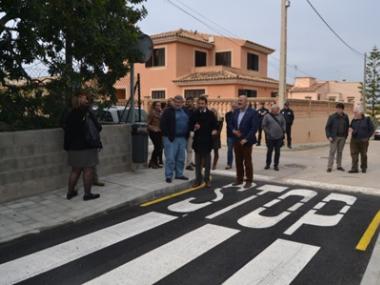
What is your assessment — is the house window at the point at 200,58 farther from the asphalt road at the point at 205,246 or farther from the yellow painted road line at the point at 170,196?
the asphalt road at the point at 205,246

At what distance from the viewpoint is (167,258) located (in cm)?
422

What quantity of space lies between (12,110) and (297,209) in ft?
17.7

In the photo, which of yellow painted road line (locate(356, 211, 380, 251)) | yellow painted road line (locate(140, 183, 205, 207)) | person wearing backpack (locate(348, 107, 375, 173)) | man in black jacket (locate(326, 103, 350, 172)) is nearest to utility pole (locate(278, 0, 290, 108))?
person wearing backpack (locate(348, 107, 375, 173))

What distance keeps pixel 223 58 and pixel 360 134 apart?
20122mm

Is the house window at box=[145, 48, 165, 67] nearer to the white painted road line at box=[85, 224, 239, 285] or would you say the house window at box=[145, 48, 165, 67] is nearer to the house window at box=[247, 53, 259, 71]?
the house window at box=[247, 53, 259, 71]

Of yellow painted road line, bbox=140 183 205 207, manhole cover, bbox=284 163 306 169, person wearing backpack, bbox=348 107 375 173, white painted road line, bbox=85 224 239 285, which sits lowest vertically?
white painted road line, bbox=85 224 239 285

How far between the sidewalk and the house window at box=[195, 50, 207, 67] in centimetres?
2056

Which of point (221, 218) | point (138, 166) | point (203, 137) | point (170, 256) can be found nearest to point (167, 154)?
point (203, 137)

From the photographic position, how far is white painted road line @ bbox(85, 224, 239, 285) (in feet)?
12.3

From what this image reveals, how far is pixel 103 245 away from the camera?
15.1 ft

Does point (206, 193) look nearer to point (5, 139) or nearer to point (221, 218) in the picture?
point (221, 218)

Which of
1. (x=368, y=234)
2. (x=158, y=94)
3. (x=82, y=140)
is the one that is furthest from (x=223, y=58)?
(x=368, y=234)

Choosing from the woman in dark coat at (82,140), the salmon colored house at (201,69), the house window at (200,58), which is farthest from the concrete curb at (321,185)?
the house window at (200,58)

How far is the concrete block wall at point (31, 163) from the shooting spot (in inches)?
242
